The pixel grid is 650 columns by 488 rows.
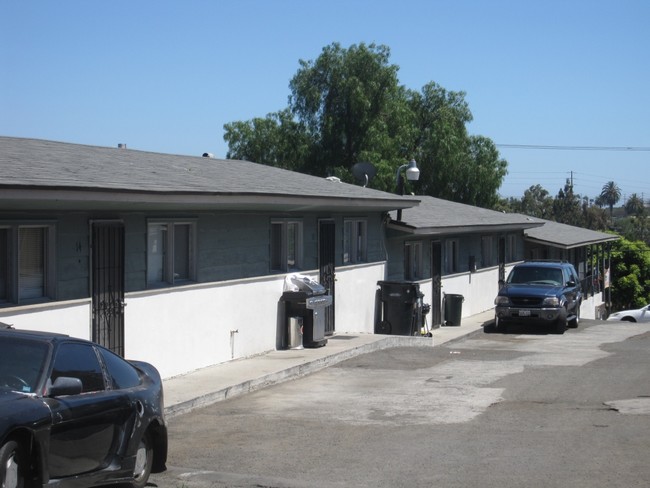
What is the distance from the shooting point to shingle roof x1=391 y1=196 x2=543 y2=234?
25188 mm

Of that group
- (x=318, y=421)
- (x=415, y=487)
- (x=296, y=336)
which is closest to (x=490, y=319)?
(x=296, y=336)

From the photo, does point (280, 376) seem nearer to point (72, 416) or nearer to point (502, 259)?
point (72, 416)

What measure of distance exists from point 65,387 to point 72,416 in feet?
0.90

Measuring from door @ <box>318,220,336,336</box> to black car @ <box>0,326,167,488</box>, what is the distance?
11.7 meters

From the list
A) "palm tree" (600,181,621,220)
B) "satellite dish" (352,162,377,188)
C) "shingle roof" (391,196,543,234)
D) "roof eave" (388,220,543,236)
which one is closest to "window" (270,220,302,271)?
"roof eave" (388,220,543,236)

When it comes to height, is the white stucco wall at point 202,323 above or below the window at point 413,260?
below

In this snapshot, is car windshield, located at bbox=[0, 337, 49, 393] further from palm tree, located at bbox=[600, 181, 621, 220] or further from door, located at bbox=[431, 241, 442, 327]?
palm tree, located at bbox=[600, 181, 621, 220]

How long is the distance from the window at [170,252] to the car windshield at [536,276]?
48.0 feet

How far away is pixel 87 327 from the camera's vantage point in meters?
12.9

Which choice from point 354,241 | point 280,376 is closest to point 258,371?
point 280,376

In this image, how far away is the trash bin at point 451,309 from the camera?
29.0 metres

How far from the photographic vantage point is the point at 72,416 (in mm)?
7152

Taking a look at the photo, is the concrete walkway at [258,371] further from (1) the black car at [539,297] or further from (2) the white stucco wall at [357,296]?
(1) the black car at [539,297]

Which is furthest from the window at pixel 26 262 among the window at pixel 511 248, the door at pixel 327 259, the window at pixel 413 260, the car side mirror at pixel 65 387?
the window at pixel 511 248
